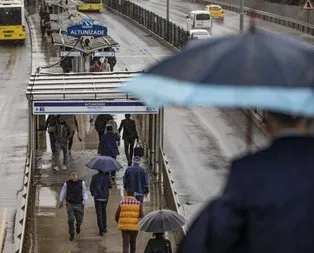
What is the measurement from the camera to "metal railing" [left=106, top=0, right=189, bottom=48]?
4894 centimetres

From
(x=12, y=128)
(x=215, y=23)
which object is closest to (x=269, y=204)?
(x=12, y=128)

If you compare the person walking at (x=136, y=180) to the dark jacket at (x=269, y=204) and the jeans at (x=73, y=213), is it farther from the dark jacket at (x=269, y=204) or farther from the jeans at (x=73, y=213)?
the dark jacket at (x=269, y=204)

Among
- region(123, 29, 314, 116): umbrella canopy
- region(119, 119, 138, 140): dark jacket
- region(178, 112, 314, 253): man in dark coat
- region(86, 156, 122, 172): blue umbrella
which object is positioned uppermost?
region(123, 29, 314, 116): umbrella canopy

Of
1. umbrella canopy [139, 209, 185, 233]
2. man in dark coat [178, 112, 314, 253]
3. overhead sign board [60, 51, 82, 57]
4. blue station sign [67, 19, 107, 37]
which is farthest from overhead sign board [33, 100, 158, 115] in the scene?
man in dark coat [178, 112, 314, 253]

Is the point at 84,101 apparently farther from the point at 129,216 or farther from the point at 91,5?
the point at 91,5

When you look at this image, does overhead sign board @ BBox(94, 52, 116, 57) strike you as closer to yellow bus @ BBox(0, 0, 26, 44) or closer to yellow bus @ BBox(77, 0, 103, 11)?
yellow bus @ BBox(0, 0, 26, 44)

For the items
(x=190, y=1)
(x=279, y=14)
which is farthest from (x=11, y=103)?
(x=190, y=1)

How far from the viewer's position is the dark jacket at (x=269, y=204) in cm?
238

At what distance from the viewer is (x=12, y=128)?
28.2m

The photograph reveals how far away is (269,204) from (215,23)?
66.0 metres

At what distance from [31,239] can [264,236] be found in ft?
45.2

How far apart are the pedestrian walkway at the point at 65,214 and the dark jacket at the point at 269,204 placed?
12863mm

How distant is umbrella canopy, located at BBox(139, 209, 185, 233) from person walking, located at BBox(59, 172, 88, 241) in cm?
338

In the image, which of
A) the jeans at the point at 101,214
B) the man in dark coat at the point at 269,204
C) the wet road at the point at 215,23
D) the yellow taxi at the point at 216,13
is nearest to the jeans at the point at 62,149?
the jeans at the point at 101,214
